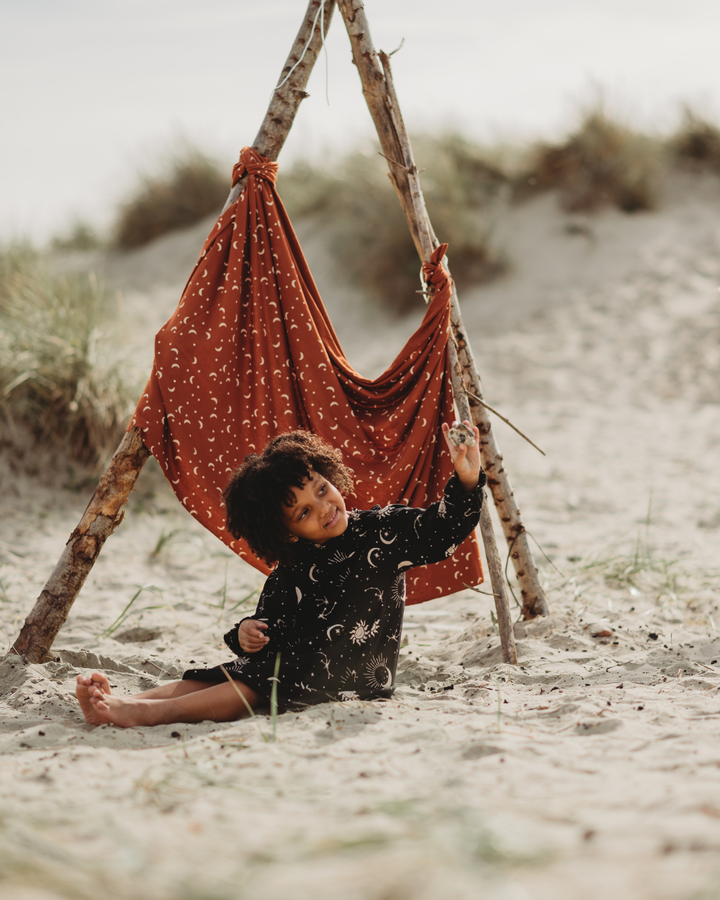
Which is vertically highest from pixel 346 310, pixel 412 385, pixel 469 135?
pixel 469 135

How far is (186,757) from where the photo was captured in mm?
1907

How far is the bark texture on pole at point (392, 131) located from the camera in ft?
9.77

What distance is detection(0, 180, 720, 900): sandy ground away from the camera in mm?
1301

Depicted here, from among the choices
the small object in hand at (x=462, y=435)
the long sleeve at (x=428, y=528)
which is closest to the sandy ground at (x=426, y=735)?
the long sleeve at (x=428, y=528)

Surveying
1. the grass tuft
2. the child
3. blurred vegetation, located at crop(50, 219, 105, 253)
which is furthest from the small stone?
blurred vegetation, located at crop(50, 219, 105, 253)

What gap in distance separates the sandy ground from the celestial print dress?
12cm

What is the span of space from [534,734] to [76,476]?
3.88 metres

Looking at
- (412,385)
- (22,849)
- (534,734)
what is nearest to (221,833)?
(22,849)

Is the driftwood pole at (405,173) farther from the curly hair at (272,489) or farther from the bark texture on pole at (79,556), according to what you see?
the bark texture on pole at (79,556)

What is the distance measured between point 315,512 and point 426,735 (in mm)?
672

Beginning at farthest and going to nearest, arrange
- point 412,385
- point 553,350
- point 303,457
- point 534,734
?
point 553,350 → point 412,385 → point 303,457 → point 534,734

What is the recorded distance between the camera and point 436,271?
2.95 m

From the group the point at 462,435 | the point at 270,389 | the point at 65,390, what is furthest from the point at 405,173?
the point at 65,390

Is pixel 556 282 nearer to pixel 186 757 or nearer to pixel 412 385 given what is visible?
pixel 412 385
